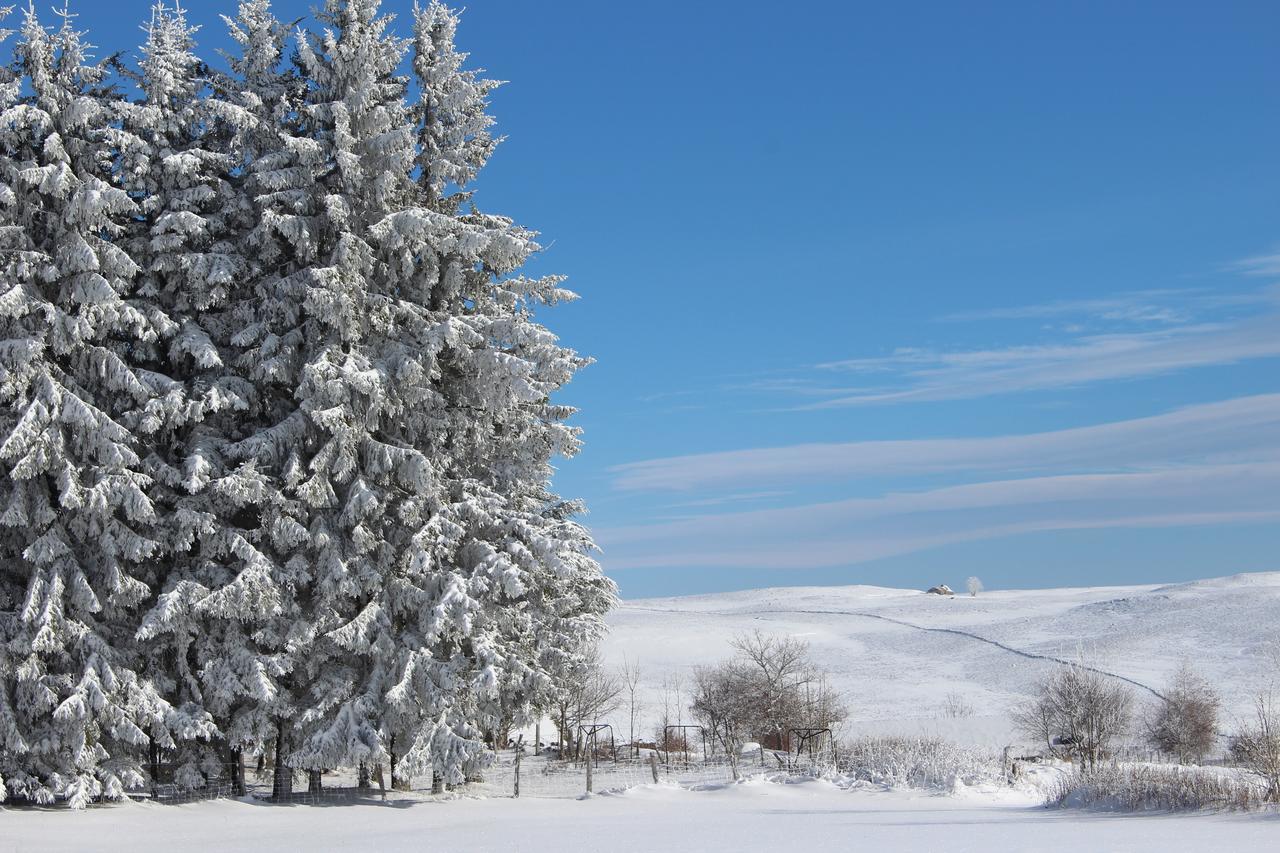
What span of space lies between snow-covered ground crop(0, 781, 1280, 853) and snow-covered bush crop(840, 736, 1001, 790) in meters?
0.98

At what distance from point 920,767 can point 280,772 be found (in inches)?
528

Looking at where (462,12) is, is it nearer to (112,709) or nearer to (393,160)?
(393,160)

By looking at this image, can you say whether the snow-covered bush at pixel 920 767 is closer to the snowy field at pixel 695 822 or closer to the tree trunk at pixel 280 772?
the snowy field at pixel 695 822

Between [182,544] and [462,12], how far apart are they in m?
→ 13.6

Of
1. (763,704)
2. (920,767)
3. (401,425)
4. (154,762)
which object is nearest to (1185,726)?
(763,704)

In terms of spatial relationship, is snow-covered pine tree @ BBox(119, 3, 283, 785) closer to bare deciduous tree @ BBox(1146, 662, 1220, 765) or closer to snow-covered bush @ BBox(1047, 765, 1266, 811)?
snow-covered bush @ BBox(1047, 765, 1266, 811)

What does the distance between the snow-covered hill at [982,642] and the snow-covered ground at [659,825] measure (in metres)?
32.1

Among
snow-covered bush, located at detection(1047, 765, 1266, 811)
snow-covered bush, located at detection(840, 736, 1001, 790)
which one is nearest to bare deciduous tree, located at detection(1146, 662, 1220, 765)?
snow-covered bush, located at detection(840, 736, 1001, 790)

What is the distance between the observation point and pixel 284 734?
879 inches

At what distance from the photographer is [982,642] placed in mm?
80000

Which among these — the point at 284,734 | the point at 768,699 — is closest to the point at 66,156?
the point at 284,734

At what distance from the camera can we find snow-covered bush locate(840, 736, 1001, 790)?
74.4 ft

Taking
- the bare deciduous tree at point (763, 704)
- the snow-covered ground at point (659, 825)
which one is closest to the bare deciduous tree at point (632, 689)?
the bare deciduous tree at point (763, 704)

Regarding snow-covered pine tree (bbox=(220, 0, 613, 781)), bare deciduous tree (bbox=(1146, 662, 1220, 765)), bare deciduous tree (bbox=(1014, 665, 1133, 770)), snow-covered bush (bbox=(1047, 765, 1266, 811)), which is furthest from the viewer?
bare deciduous tree (bbox=(1146, 662, 1220, 765))
